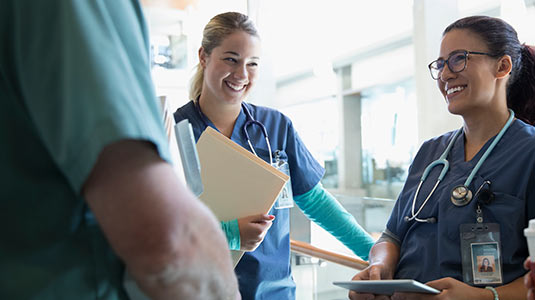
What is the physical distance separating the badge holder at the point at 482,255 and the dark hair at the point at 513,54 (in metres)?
0.48

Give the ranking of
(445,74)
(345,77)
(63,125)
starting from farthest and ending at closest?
(345,77) < (445,74) < (63,125)

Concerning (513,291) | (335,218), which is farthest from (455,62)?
(335,218)

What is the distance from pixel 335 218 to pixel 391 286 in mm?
786

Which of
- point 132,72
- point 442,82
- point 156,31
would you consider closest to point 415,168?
point 442,82

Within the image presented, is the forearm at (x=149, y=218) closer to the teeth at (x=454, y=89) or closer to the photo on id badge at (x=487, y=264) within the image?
the photo on id badge at (x=487, y=264)

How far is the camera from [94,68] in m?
0.47

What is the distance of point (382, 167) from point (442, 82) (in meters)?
6.96

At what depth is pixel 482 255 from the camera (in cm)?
128

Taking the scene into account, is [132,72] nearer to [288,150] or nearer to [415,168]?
[415,168]

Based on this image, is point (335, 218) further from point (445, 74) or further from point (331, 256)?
point (445, 74)

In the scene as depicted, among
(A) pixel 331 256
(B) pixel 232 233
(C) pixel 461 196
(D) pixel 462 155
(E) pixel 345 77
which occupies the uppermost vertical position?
(E) pixel 345 77

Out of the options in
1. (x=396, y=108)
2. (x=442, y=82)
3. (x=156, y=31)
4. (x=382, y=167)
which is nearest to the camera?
(x=442, y=82)

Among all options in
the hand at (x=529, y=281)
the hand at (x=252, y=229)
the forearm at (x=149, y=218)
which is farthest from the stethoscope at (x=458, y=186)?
the forearm at (x=149, y=218)

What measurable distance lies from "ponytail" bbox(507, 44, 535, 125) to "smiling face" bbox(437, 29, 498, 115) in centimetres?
14
